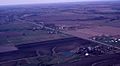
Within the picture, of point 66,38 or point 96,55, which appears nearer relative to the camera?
point 96,55

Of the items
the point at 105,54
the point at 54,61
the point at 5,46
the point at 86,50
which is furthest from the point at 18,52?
the point at 105,54

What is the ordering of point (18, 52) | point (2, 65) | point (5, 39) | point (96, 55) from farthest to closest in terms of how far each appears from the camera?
1. point (5, 39)
2. point (18, 52)
3. point (96, 55)
4. point (2, 65)

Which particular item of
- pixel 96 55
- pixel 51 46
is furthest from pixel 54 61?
pixel 51 46

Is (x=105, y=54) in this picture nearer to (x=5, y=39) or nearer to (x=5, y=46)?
(x=5, y=46)

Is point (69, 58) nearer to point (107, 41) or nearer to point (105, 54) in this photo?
point (105, 54)

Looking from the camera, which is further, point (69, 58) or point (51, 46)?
point (51, 46)

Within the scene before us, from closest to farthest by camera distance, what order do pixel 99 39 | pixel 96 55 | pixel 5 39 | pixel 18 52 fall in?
pixel 96 55 → pixel 18 52 → pixel 99 39 → pixel 5 39

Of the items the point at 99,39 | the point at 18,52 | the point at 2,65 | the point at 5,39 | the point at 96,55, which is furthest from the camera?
the point at 5,39

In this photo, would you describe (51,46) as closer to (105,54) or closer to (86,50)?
(86,50)

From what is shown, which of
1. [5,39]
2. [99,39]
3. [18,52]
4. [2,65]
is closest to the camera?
[2,65]
